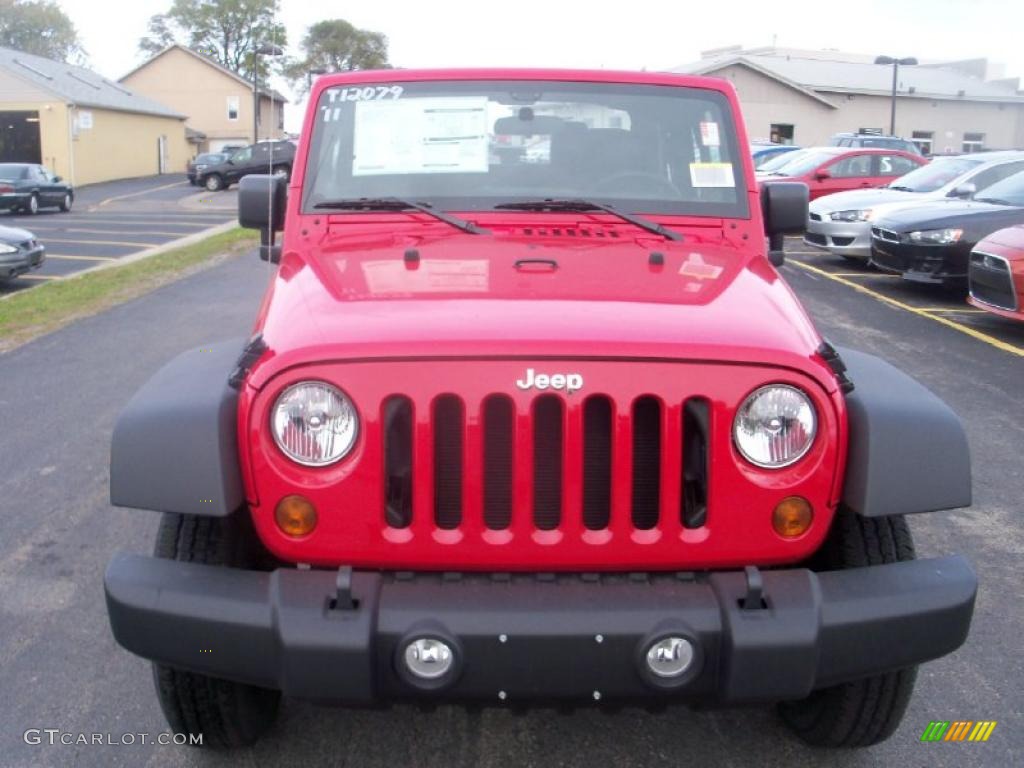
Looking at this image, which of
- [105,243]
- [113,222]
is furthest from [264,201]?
[113,222]

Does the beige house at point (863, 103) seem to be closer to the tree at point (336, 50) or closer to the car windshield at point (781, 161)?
the car windshield at point (781, 161)

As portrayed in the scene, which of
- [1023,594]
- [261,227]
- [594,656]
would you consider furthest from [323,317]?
[1023,594]

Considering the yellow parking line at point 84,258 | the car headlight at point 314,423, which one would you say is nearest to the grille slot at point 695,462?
the car headlight at point 314,423

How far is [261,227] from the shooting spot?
13.9 feet

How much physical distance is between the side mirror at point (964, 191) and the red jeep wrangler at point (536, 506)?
1074 cm

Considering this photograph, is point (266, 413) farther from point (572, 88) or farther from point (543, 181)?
point (572, 88)

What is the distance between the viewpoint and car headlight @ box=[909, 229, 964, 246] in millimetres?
11227

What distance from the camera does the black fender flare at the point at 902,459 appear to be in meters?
2.45

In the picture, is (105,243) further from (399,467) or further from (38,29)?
(38,29)

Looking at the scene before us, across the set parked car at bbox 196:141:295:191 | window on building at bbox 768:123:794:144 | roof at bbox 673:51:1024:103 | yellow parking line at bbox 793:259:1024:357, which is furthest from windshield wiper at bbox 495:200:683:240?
window on building at bbox 768:123:794:144

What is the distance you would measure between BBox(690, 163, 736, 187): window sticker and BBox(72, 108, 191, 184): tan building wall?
43.8 metres

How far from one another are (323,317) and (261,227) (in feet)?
5.68

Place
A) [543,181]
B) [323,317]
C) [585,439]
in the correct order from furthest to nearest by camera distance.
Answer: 1. [543,181]
2. [323,317]
3. [585,439]

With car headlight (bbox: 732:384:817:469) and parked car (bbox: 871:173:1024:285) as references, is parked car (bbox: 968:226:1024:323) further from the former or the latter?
car headlight (bbox: 732:384:817:469)
